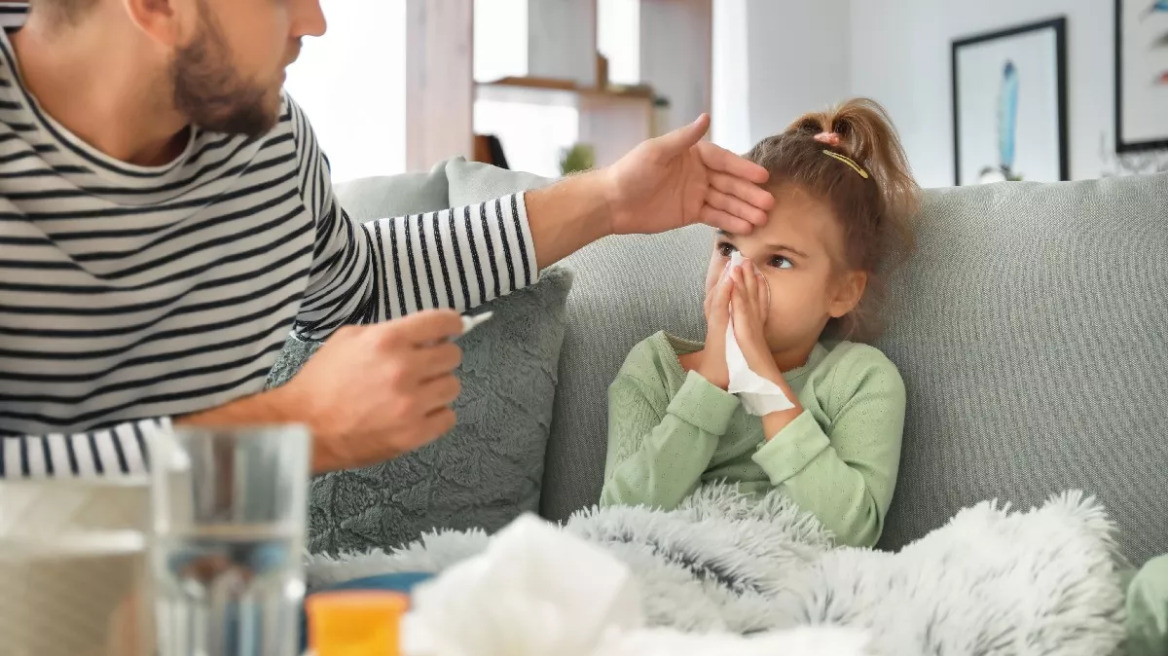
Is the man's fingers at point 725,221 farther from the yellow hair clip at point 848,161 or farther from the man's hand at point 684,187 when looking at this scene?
the yellow hair clip at point 848,161

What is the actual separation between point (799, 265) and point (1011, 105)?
254cm

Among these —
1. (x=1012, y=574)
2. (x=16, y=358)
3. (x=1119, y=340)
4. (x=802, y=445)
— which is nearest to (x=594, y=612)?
(x=1012, y=574)

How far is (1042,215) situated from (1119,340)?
18 centimetres

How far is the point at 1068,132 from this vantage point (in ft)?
11.6

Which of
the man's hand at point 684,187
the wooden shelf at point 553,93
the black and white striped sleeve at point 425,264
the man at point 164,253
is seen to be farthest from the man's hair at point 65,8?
the wooden shelf at point 553,93

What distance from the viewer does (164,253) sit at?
1.13m

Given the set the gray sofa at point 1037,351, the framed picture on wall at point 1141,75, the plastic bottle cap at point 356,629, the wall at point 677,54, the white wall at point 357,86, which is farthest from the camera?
the wall at point 677,54

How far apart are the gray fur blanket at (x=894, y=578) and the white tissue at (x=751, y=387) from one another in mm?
225

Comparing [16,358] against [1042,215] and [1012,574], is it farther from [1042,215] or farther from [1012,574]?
[1042,215]

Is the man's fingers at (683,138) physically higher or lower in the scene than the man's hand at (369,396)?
higher

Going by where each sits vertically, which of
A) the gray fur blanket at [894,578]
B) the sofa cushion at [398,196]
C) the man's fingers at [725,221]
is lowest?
the gray fur blanket at [894,578]

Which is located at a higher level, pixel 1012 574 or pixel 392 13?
pixel 392 13

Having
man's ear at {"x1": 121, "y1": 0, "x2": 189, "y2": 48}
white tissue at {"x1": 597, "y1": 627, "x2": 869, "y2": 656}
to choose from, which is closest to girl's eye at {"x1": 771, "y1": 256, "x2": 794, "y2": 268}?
man's ear at {"x1": 121, "y1": 0, "x2": 189, "y2": 48}

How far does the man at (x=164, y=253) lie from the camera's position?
2.99 feet
